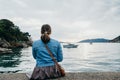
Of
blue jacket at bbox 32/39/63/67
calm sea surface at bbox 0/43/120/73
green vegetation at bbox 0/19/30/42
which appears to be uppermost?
green vegetation at bbox 0/19/30/42

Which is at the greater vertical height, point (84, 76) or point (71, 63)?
point (84, 76)

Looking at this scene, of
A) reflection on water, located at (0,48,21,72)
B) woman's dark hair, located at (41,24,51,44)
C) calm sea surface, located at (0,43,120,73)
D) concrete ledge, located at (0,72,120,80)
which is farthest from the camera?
reflection on water, located at (0,48,21,72)

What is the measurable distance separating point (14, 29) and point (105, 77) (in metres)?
131

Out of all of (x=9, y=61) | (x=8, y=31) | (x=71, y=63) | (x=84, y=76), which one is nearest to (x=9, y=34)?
(x=8, y=31)

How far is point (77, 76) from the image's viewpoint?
9742 millimetres

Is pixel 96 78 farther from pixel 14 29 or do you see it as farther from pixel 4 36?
pixel 14 29

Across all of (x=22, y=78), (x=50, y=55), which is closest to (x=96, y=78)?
(x=50, y=55)

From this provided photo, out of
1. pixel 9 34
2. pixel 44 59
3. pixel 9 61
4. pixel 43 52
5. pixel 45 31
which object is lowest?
pixel 9 61

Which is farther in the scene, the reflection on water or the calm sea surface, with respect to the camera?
the reflection on water

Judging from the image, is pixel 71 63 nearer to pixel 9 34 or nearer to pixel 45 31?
pixel 45 31

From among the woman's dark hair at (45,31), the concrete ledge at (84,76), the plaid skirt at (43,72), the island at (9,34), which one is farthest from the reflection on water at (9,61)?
the island at (9,34)

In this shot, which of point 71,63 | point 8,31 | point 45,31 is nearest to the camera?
point 45,31

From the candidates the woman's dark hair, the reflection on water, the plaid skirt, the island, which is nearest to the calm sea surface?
the reflection on water

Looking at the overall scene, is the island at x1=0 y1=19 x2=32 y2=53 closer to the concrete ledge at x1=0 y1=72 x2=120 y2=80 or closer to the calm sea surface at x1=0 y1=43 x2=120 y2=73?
the calm sea surface at x1=0 y1=43 x2=120 y2=73
